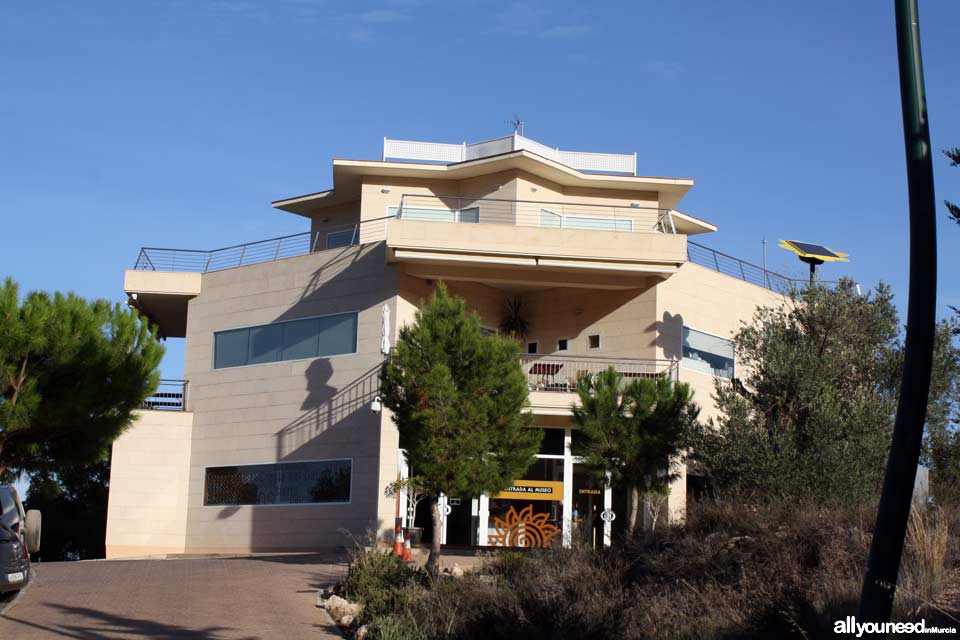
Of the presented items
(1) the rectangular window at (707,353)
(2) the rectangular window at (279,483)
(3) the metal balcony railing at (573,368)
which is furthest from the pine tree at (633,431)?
(2) the rectangular window at (279,483)

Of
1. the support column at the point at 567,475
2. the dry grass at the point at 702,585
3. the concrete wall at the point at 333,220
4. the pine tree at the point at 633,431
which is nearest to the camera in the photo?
the dry grass at the point at 702,585

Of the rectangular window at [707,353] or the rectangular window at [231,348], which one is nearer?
the rectangular window at [707,353]

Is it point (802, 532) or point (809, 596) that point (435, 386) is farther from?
point (809, 596)

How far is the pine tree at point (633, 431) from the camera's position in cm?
2098

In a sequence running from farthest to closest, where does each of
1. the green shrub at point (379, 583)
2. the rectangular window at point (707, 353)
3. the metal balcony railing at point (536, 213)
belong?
the metal balcony railing at point (536, 213) → the rectangular window at point (707, 353) → the green shrub at point (379, 583)

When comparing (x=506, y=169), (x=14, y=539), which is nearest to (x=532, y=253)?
(x=506, y=169)

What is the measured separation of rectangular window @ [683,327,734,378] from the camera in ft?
87.5

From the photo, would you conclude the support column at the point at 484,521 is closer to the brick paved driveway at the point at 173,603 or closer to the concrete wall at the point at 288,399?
the concrete wall at the point at 288,399

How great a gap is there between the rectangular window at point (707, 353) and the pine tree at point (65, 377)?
13.0m

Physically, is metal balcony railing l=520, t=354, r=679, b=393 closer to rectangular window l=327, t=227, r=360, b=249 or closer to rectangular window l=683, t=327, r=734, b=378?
rectangular window l=683, t=327, r=734, b=378

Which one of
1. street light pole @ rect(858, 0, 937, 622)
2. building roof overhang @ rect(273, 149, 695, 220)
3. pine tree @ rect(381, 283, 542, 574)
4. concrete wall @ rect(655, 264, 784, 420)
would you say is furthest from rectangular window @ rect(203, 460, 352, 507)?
street light pole @ rect(858, 0, 937, 622)

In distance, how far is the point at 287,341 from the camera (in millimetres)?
27141

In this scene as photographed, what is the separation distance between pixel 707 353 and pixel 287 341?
1091cm

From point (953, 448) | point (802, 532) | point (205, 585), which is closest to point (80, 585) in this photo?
point (205, 585)
